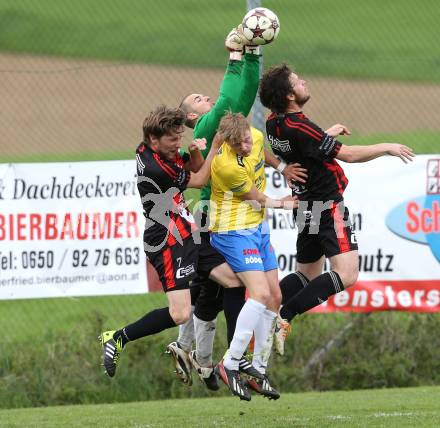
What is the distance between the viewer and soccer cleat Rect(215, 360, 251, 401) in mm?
8523

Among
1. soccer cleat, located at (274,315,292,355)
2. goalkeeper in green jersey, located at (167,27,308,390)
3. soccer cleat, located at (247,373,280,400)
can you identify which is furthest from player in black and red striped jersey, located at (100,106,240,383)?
soccer cleat, located at (247,373,280,400)

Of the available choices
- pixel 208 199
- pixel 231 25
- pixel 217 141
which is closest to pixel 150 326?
pixel 208 199

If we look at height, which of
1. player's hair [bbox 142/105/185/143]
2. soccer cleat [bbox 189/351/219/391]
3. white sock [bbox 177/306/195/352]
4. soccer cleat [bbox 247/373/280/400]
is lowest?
soccer cleat [bbox 247/373/280/400]

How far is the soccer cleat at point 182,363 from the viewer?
9.39 metres

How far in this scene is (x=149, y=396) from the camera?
11562 millimetres

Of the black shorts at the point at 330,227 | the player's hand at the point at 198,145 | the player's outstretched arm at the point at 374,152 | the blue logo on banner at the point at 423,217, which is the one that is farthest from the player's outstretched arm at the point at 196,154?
the blue logo on banner at the point at 423,217

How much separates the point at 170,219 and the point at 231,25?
21.7 metres

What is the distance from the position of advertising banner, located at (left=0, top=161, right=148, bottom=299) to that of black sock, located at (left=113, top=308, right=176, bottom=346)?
2.36 metres

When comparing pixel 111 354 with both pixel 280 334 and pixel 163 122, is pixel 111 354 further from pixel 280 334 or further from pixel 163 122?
pixel 163 122

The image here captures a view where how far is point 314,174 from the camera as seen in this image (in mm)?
9102

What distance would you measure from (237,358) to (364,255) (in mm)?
3147

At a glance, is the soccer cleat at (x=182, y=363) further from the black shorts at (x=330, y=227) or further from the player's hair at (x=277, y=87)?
the player's hair at (x=277, y=87)

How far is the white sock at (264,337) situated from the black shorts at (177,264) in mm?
662

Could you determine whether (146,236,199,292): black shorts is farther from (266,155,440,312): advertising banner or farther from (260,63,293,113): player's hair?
(266,155,440,312): advertising banner
